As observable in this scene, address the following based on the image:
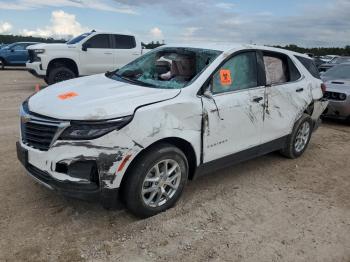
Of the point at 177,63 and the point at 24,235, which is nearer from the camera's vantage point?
the point at 24,235

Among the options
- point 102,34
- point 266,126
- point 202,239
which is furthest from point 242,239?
point 102,34

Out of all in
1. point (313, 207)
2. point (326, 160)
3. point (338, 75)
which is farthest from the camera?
point (338, 75)

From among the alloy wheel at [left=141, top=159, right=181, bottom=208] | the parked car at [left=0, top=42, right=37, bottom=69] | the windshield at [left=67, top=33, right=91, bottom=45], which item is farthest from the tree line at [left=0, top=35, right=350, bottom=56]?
the alloy wheel at [left=141, top=159, right=181, bottom=208]

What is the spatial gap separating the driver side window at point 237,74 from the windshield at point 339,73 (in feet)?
18.6

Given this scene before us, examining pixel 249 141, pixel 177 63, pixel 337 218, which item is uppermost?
pixel 177 63

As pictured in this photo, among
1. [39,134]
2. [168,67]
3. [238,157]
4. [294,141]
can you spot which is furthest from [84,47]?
[39,134]

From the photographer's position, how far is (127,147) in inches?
133

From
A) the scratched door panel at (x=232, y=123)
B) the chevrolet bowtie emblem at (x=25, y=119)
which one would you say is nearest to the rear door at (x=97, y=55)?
the scratched door panel at (x=232, y=123)

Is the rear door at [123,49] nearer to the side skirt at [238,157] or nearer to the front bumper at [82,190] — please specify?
the side skirt at [238,157]

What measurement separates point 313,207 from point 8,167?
3844mm

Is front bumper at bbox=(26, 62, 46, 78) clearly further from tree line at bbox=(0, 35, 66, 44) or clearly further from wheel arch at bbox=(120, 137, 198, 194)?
tree line at bbox=(0, 35, 66, 44)

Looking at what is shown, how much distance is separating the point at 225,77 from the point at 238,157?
1.00 metres

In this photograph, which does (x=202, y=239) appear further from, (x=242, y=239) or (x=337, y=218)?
(x=337, y=218)

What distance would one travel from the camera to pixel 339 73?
9.73m
